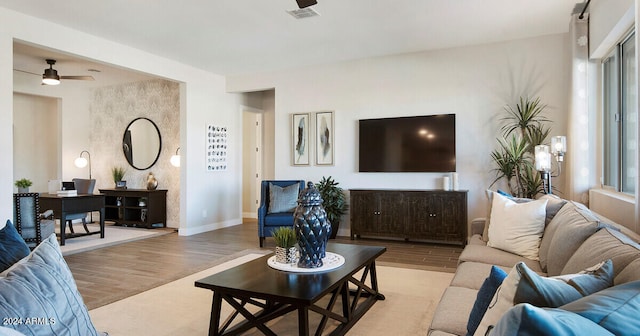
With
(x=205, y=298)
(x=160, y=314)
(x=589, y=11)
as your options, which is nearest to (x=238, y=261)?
(x=205, y=298)

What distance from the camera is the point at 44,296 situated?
47.8 inches

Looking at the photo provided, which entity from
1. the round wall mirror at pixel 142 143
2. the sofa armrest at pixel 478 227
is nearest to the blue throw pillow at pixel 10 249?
the sofa armrest at pixel 478 227

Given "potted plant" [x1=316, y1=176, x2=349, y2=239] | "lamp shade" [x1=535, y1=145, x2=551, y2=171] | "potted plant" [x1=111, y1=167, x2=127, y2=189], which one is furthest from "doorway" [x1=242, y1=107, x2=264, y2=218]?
"lamp shade" [x1=535, y1=145, x2=551, y2=171]

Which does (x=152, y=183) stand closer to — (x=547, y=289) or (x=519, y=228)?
(x=519, y=228)

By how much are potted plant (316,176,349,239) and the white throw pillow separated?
10.1 feet

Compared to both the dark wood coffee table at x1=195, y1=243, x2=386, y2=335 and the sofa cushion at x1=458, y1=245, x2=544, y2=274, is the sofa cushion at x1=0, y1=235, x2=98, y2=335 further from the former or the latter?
the sofa cushion at x1=458, y1=245, x2=544, y2=274

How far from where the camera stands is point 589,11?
13.9ft

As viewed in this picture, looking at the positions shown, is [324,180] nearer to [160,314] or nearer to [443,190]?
[443,190]

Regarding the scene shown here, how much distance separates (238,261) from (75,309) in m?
3.24

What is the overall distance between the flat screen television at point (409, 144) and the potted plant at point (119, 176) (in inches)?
182

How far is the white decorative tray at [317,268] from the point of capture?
252cm

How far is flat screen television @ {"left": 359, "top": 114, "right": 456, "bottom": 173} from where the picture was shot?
558cm

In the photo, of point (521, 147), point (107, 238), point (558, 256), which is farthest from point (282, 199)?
point (558, 256)

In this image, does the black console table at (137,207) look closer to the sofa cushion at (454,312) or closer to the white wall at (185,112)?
the white wall at (185,112)
